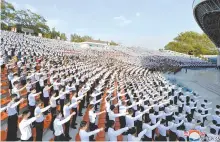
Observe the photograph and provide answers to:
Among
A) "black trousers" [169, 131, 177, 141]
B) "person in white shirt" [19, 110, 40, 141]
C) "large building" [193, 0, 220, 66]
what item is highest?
"large building" [193, 0, 220, 66]

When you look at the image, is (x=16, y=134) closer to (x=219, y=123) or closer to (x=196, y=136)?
(x=196, y=136)

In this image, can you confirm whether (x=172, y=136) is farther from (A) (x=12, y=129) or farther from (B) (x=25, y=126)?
(A) (x=12, y=129)

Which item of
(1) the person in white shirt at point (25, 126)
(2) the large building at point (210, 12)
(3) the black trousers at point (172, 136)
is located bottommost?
(3) the black trousers at point (172, 136)

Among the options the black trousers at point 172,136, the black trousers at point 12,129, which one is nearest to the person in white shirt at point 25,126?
the black trousers at point 12,129

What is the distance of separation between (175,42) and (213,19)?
40.0 meters

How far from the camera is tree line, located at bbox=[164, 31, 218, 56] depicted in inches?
2330

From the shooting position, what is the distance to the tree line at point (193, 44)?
194 feet

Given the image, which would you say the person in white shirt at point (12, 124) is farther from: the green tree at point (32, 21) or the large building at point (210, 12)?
the green tree at point (32, 21)

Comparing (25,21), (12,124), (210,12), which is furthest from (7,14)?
(12,124)

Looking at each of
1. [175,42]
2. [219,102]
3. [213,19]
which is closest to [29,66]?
[219,102]

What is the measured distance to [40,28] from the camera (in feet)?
174

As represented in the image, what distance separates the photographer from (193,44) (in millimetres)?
60344

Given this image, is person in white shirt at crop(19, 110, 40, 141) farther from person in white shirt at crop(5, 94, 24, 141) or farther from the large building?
the large building

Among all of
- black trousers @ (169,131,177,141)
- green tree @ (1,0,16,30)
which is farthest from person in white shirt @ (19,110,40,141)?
green tree @ (1,0,16,30)
